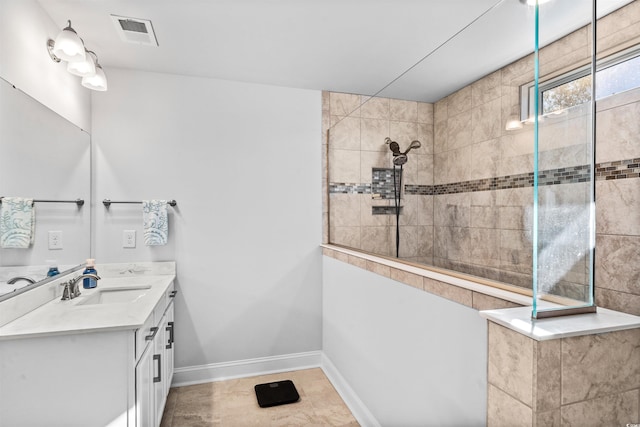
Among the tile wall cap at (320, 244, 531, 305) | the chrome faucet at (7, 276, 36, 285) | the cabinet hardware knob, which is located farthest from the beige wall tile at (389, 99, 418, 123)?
the chrome faucet at (7, 276, 36, 285)

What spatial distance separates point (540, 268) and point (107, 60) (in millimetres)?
2852

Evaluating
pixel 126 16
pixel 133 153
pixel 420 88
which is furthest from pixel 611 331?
pixel 133 153

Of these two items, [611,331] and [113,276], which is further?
[113,276]

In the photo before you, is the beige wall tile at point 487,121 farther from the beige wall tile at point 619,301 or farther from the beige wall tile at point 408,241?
the beige wall tile at point 619,301

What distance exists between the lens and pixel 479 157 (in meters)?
1.78

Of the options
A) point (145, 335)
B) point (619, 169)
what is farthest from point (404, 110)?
point (145, 335)

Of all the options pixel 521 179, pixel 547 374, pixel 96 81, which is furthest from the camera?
pixel 96 81

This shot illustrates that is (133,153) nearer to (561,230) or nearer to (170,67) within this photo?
(170,67)

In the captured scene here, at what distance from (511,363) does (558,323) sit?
17 centimetres

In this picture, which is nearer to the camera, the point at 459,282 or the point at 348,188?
the point at 459,282

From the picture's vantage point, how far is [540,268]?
1.02 meters

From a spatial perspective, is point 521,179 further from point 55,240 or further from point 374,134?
point 55,240

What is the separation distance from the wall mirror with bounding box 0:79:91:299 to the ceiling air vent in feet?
2.03

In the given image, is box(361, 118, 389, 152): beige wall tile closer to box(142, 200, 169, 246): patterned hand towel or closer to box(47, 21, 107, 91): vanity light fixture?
box(142, 200, 169, 246): patterned hand towel
